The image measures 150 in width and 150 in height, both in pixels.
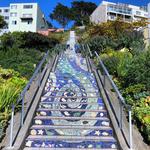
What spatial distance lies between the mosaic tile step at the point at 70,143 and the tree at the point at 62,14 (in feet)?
272

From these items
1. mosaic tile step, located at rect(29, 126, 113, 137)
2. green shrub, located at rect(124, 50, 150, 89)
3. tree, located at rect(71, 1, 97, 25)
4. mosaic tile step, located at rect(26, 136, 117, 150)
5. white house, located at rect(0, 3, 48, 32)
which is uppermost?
tree, located at rect(71, 1, 97, 25)

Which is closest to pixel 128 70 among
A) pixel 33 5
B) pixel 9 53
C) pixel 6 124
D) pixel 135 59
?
pixel 135 59

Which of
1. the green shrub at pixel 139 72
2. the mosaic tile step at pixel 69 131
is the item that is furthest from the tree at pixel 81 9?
the mosaic tile step at pixel 69 131

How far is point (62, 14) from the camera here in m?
90.6

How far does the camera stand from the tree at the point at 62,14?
90188mm

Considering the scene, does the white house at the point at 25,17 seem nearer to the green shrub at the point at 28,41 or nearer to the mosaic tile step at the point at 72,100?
the green shrub at the point at 28,41

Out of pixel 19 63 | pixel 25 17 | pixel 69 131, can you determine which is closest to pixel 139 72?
pixel 69 131

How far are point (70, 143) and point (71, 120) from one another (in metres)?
1.29

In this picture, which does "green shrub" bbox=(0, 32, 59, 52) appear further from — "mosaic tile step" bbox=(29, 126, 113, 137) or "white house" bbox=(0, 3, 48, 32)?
"white house" bbox=(0, 3, 48, 32)

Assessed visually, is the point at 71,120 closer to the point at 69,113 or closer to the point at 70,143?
the point at 69,113

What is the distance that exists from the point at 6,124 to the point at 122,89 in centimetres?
473

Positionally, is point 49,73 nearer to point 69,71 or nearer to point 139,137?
point 69,71

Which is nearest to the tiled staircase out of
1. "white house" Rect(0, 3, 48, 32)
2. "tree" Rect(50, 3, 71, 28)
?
"white house" Rect(0, 3, 48, 32)

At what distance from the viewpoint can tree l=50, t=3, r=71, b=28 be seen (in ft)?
296
